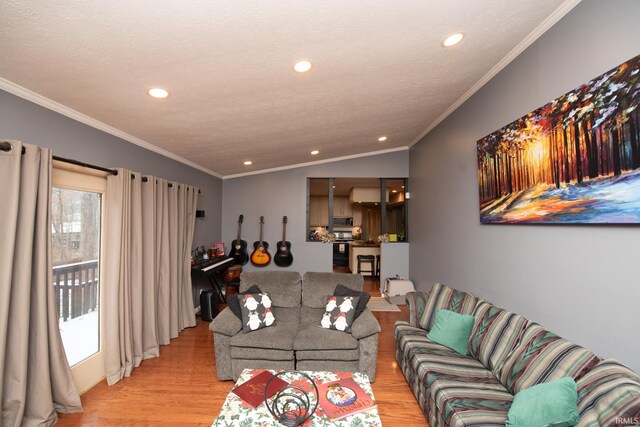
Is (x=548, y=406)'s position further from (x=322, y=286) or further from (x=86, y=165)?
(x=86, y=165)

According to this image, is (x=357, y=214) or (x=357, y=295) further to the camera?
(x=357, y=214)

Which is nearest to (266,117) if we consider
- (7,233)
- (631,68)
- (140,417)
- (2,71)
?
(2,71)

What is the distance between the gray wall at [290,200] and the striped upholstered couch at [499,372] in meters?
3.08

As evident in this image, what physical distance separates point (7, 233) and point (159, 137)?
5.52ft

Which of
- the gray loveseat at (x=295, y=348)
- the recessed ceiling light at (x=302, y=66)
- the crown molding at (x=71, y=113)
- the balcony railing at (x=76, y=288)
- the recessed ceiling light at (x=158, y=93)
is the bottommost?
the gray loveseat at (x=295, y=348)

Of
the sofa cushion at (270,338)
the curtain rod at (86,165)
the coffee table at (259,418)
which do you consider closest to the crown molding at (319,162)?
the curtain rod at (86,165)

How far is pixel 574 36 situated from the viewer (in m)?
1.70

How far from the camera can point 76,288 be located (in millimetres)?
2480

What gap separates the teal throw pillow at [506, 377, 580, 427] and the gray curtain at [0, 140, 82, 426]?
3.01m

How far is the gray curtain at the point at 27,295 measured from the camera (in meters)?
1.73

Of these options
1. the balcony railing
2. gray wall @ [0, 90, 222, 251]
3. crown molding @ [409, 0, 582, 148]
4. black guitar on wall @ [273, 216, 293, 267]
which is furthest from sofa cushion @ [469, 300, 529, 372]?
gray wall @ [0, 90, 222, 251]

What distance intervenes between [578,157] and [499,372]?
5.00ft
